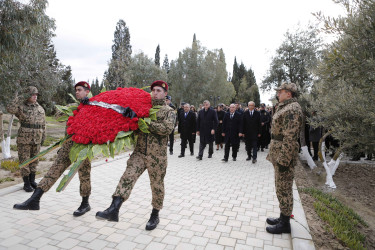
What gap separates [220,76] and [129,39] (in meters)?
18.0

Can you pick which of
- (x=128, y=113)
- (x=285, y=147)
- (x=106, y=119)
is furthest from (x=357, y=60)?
(x=106, y=119)

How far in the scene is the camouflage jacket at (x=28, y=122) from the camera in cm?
512

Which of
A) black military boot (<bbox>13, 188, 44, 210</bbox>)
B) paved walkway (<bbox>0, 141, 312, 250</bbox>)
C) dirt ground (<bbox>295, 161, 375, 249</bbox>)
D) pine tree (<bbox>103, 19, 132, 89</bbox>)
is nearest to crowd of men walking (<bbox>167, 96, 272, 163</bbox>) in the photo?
dirt ground (<bbox>295, 161, 375, 249</bbox>)

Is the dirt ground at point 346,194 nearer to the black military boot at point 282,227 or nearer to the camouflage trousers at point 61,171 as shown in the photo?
the black military boot at point 282,227

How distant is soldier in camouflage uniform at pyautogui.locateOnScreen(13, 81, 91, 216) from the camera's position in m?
3.42

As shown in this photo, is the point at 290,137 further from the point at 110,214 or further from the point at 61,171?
the point at 61,171

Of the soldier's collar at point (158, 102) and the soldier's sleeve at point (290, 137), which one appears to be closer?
the soldier's sleeve at point (290, 137)

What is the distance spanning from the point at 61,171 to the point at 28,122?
2198 millimetres

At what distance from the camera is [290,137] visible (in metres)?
3.51

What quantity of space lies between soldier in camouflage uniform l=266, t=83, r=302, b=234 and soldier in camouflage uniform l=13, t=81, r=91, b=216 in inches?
119

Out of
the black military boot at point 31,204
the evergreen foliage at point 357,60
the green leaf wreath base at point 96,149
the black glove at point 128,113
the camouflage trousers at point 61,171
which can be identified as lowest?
the black military boot at point 31,204

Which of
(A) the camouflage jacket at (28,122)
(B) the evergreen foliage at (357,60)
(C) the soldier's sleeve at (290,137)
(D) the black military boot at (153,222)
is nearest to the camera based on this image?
(B) the evergreen foliage at (357,60)

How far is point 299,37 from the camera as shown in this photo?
16875 mm

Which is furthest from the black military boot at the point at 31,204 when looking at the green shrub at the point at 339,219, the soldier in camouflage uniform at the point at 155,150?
the green shrub at the point at 339,219
